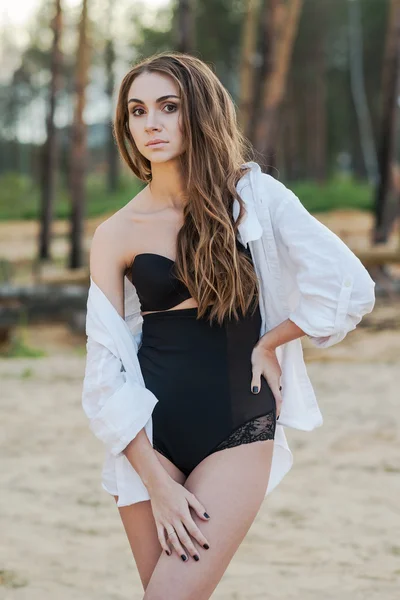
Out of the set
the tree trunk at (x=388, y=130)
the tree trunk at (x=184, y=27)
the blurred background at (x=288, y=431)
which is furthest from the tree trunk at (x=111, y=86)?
the tree trunk at (x=184, y=27)

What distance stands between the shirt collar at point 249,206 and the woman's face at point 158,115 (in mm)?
189

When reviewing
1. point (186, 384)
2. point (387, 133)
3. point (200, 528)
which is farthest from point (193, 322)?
point (387, 133)

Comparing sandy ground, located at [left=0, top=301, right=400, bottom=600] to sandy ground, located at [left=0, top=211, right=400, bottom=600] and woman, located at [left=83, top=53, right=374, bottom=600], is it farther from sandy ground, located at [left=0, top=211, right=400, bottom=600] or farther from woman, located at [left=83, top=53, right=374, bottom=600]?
woman, located at [left=83, top=53, right=374, bottom=600]

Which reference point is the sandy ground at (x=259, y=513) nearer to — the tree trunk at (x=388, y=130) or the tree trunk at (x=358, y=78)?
the tree trunk at (x=388, y=130)

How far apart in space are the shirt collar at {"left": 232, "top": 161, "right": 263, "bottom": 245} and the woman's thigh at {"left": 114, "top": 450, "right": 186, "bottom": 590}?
2.01ft

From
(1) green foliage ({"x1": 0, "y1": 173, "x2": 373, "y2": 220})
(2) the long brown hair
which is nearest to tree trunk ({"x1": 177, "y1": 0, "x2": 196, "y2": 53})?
(2) the long brown hair

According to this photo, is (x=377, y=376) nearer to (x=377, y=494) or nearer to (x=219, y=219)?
(x=377, y=494)

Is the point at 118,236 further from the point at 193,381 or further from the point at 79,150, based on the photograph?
the point at 79,150

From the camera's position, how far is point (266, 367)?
2.23 meters

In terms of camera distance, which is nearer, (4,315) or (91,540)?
(91,540)

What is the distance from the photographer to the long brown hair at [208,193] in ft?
7.07

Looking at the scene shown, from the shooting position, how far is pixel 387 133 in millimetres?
14031

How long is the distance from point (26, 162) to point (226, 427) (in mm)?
63646

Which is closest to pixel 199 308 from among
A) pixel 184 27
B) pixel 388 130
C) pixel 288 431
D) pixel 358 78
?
pixel 288 431
